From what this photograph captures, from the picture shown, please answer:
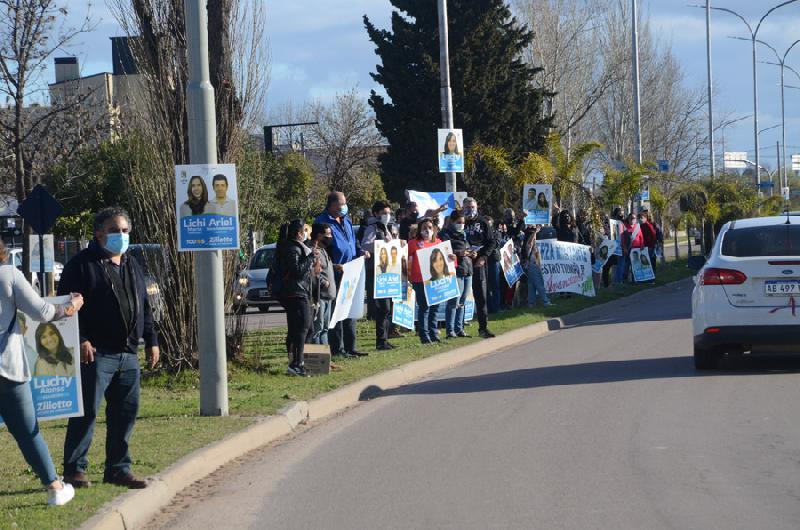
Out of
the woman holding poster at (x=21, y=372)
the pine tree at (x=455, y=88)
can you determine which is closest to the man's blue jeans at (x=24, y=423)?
the woman holding poster at (x=21, y=372)

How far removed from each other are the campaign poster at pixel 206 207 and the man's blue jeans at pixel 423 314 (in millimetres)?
6466

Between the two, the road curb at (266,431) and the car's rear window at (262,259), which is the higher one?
the car's rear window at (262,259)

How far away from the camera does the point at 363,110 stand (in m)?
61.0

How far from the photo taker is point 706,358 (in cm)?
1346

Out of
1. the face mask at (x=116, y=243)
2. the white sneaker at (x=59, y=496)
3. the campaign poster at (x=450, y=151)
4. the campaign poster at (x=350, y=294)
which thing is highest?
the campaign poster at (x=450, y=151)

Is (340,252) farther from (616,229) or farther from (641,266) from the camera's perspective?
(641,266)

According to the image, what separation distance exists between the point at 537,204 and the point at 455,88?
65.9 feet

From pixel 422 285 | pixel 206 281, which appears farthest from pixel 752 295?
pixel 206 281

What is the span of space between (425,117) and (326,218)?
1261 inches

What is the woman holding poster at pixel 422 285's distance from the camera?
17.2 metres

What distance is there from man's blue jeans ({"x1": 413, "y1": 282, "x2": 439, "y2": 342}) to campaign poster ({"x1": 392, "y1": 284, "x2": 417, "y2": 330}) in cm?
54

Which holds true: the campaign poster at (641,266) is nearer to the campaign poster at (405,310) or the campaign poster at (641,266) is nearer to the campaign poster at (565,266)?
the campaign poster at (565,266)

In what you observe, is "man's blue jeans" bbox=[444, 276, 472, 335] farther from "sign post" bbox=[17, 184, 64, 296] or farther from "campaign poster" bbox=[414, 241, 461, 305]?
"sign post" bbox=[17, 184, 64, 296]

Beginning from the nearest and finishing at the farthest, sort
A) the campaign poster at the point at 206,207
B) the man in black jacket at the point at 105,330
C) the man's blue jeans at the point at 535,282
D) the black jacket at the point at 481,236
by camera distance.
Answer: the man in black jacket at the point at 105,330
the campaign poster at the point at 206,207
the black jacket at the point at 481,236
the man's blue jeans at the point at 535,282
